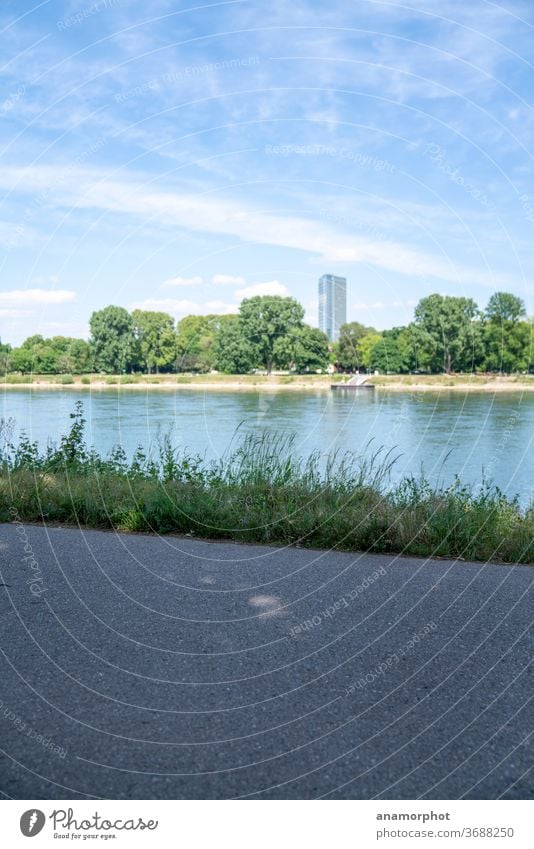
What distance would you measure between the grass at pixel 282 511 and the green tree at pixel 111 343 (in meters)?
5.44

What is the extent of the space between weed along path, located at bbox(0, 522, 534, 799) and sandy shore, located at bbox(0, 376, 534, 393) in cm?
3198

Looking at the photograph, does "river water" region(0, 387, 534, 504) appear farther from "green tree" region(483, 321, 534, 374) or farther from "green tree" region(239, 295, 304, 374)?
"green tree" region(239, 295, 304, 374)

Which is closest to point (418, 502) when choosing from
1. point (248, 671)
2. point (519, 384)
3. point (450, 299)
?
point (248, 671)

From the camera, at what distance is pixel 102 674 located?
3.26 metres

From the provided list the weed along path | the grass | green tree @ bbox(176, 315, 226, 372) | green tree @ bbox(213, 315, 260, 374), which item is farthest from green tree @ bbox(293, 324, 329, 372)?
the weed along path

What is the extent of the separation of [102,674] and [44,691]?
0.28 metres

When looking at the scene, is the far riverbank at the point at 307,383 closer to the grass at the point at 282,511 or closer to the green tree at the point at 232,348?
the green tree at the point at 232,348

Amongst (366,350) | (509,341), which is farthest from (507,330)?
(366,350)

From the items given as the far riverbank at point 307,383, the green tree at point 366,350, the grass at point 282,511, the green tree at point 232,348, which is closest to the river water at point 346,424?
the far riverbank at point 307,383

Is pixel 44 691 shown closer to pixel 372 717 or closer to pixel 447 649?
pixel 372 717

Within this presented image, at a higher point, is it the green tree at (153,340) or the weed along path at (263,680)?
the green tree at (153,340)

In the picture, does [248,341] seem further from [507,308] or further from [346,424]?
[507,308]

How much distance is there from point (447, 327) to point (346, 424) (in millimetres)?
8391

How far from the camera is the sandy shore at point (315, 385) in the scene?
38.5m
